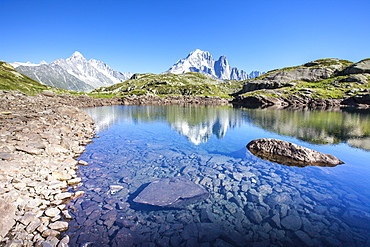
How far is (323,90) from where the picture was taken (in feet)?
367

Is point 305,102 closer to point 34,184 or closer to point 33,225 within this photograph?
point 34,184

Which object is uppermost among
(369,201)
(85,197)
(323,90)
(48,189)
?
(323,90)

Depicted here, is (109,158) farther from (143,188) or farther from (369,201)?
(369,201)

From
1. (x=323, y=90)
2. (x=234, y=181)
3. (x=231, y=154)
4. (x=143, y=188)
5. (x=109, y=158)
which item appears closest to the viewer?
(x=143, y=188)

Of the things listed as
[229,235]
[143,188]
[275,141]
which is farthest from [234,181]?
[275,141]

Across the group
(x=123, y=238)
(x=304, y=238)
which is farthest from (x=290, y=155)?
(x=123, y=238)

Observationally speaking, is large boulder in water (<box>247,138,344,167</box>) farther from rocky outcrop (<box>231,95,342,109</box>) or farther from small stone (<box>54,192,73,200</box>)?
rocky outcrop (<box>231,95,342,109</box>)

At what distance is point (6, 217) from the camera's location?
7371 mm

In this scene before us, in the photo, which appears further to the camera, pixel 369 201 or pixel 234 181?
Result: pixel 234 181

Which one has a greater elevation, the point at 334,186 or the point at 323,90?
the point at 323,90

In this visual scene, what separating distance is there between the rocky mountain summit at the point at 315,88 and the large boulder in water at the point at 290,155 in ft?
314

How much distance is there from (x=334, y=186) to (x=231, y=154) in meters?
9.28

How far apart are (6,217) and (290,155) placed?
22176 mm

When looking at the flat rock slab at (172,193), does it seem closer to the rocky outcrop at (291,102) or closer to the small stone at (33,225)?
the small stone at (33,225)
